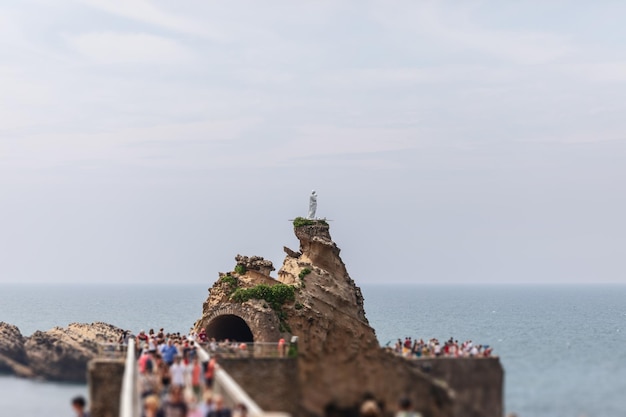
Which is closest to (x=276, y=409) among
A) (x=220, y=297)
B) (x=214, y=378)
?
(x=214, y=378)

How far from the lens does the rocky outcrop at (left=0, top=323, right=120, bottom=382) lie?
69750 mm

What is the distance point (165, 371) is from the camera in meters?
35.2

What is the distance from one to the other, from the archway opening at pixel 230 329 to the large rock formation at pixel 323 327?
114 millimetres

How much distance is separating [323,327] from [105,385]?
21.7m

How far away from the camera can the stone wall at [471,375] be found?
1823 inches

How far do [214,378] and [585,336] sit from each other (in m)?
87.3

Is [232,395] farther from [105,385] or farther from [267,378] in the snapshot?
[105,385]

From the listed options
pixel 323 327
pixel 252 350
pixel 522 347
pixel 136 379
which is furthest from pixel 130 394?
pixel 522 347

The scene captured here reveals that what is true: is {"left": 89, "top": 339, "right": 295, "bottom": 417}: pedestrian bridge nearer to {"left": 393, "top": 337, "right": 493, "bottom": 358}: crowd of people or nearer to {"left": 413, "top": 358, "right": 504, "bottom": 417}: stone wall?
{"left": 393, "top": 337, "right": 493, "bottom": 358}: crowd of people

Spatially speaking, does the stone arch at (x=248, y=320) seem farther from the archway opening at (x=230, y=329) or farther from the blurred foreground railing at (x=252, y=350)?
the blurred foreground railing at (x=252, y=350)

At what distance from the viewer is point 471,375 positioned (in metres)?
46.8

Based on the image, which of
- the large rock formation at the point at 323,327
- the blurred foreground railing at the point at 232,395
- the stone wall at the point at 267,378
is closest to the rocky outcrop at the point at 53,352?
the large rock formation at the point at 323,327

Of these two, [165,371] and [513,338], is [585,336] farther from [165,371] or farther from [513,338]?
[165,371]

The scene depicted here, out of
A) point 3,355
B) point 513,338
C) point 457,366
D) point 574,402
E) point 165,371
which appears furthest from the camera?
point 513,338
